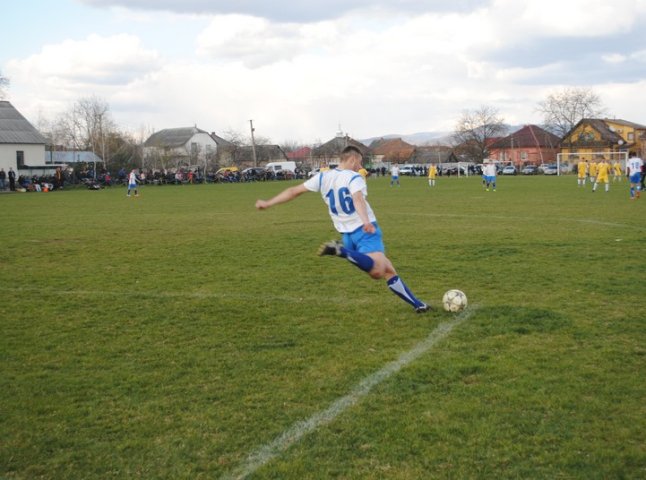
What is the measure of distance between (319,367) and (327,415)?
1.11 metres

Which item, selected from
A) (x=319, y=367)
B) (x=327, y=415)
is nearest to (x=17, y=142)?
(x=319, y=367)

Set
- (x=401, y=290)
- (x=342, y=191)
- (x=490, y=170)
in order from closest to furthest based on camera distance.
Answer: (x=342, y=191) → (x=401, y=290) → (x=490, y=170)

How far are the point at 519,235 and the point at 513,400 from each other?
408 inches

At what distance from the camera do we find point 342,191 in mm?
7676

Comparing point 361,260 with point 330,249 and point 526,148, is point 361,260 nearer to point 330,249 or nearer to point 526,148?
point 330,249

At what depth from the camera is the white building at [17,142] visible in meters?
63.4

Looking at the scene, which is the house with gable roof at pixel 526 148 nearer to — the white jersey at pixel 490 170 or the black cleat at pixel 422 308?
the white jersey at pixel 490 170

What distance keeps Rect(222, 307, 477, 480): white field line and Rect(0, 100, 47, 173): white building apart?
211 ft

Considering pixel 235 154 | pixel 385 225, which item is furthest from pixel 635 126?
pixel 385 225

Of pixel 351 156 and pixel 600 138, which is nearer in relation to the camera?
pixel 351 156

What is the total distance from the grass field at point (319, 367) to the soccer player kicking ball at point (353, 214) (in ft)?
1.66

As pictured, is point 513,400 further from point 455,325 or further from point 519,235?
point 519,235

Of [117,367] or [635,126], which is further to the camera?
[635,126]

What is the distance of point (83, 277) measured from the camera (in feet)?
35.3
